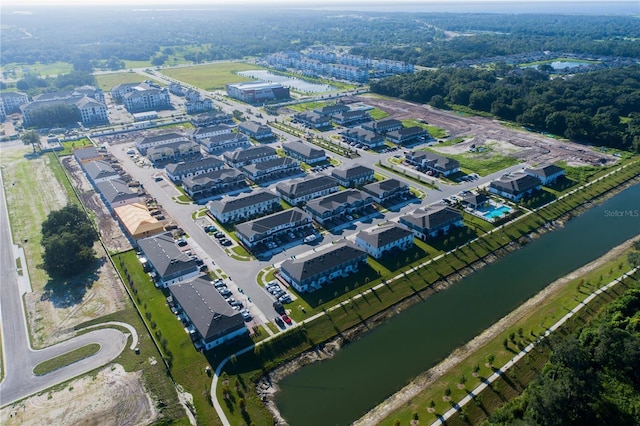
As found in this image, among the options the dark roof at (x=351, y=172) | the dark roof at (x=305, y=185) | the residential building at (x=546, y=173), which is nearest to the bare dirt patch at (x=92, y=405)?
the dark roof at (x=305, y=185)

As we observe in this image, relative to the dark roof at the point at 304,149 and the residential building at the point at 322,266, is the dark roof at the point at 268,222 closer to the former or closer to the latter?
the residential building at the point at 322,266

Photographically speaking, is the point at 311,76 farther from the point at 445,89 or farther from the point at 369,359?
the point at 369,359

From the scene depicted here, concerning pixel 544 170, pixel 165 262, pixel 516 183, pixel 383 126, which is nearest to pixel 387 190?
pixel 516 183

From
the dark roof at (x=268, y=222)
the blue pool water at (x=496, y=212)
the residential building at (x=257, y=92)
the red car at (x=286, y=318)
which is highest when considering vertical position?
the dark roof at (x=268, y=222)

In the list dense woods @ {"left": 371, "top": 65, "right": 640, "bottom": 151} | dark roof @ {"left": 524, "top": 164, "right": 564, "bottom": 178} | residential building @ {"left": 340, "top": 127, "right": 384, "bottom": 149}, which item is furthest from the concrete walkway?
dense woods @ {"left": 371, "top": 65, "right": 640, "bottom": 151}

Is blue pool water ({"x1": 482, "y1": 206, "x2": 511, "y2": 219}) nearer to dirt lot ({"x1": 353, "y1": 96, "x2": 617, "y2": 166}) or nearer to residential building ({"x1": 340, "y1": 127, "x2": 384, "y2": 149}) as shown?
dirt lot ({"x1": 353, "y1": 96, "x2": 617, "y2": 166})

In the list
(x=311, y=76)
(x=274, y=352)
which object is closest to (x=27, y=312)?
(x=274, y=352)

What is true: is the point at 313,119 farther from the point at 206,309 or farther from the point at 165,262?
the point at 206,309
